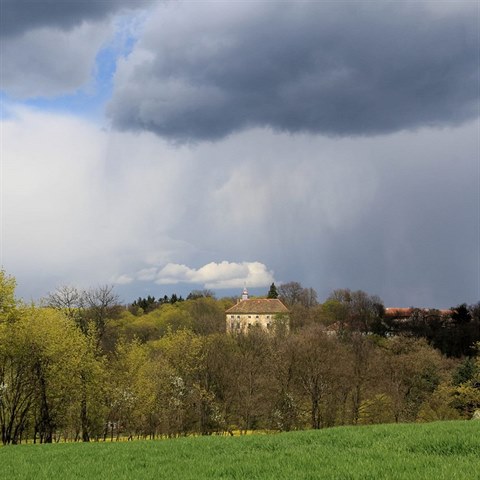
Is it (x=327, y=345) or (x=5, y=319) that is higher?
(x=5, y=319)

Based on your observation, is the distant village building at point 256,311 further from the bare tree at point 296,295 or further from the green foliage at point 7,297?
the green foliage at point 7,297

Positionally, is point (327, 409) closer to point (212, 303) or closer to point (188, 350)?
point (188, 350)

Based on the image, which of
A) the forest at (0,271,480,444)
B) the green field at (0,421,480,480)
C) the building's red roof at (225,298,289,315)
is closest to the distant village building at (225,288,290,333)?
the building's red roof at (225,298,289,315)

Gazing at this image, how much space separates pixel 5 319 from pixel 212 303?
146 metres

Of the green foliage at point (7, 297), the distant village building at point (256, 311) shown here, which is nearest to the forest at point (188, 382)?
the green foliage at point (7, 297)

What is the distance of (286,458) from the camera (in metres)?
16.2

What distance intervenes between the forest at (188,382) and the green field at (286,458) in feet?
73.6

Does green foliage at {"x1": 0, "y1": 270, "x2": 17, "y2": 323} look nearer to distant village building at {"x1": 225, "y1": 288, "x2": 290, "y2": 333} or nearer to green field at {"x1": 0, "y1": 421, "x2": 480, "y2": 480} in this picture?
green field at {"x1": 0, "y1": 421, "x2": 480, "y2": 480}

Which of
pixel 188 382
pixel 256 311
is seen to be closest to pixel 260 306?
pixel 256 311

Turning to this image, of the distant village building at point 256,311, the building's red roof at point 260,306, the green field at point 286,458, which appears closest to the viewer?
the green field at point 286,458

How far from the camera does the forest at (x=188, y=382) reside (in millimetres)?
45344

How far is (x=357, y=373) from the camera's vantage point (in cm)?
6962

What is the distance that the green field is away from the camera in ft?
44.9

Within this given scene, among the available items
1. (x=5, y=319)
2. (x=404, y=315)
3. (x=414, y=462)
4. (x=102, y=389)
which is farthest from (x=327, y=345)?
(x=404, y=315)
